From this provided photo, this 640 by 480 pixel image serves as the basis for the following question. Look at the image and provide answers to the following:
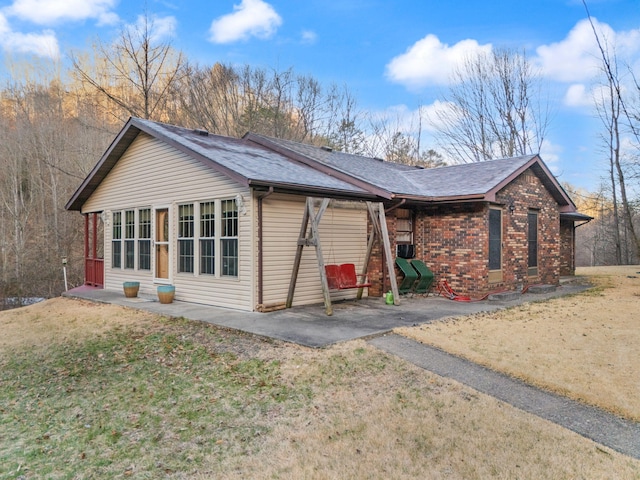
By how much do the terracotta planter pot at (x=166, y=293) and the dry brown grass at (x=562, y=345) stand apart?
552 cm

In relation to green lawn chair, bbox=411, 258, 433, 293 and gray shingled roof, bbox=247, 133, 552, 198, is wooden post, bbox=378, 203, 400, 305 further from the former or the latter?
green lawn chair, bbox=411, 258, 433, 293

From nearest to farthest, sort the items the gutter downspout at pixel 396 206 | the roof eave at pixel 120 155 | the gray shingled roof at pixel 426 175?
1. the roof eave at pixel 120 155
2. the gutter downspout at pixel 396 206
3. the gray shingled roof at pixel 426 175

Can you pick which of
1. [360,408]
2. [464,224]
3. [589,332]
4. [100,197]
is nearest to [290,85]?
[100,197]

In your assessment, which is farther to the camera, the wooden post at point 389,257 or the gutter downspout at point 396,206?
the gutter downspout at point 396,206

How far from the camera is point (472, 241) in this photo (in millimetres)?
10461

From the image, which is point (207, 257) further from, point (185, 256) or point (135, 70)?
point (135, 70)

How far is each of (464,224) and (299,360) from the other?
22.0ft

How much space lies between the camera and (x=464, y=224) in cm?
1066

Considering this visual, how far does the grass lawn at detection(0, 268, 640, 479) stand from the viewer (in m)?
3.19

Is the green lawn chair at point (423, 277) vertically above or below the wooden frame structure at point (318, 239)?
below

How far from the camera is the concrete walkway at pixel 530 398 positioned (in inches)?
142

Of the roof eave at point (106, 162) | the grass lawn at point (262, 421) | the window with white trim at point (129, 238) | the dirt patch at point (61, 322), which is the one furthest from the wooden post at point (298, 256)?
the roof eave at point (106, 162)

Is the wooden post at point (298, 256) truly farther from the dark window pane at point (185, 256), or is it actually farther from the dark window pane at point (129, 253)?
the dark window pane at point (129, 253)

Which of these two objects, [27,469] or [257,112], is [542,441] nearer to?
[27,469]
